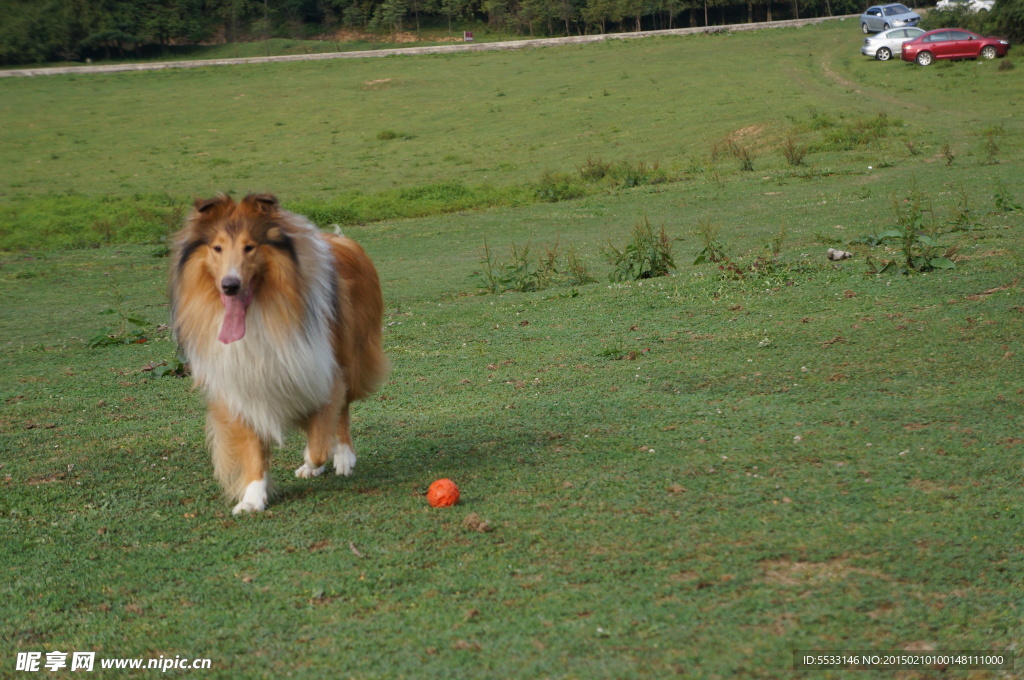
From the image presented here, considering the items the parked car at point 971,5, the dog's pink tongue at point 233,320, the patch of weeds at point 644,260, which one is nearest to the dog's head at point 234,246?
the dog's pink tongue at point 233,320

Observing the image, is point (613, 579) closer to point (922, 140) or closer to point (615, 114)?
point (922, 140)

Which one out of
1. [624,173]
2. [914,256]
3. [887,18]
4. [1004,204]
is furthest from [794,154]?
[887,18]

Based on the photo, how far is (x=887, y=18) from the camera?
55.3 meters

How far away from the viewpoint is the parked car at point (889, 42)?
47719mm

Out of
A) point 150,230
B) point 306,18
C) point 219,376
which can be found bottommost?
point 150,230

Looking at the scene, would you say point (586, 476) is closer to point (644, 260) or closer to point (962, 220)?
point (644, 260)

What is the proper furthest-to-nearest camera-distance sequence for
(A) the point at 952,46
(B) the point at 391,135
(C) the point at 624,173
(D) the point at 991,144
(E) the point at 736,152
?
(A) the point at 952,46 → (B) the point at 391,135 → (E) the point at 736,152 → (C) the point at 624,173 → (D) the point at 991,144

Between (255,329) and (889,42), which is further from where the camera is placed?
(889,42)

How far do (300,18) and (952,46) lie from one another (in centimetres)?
5482

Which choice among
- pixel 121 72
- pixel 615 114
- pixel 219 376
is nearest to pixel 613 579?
pixel 219 376

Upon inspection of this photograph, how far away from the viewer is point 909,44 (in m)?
45.7

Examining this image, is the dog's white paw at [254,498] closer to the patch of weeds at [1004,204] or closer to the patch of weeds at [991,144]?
the patch of weeds at [1004,204]

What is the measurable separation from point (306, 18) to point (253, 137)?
44309 mm

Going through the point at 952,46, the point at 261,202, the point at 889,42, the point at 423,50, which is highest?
the point at 423,50
